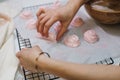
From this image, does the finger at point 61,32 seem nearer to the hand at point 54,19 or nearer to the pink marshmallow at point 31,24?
the hand at point 54,19

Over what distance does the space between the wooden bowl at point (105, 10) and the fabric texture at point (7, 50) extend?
0.36 m

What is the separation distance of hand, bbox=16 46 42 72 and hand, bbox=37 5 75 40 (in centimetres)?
16

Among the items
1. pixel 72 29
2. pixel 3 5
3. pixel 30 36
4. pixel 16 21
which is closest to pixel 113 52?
pixel 72 29

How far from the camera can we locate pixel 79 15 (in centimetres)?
102

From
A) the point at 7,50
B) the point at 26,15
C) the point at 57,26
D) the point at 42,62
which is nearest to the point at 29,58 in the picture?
the point at 42,62

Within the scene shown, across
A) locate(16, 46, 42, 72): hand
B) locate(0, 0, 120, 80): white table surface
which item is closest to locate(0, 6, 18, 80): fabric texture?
locate(16, 46, 42, 72): hand

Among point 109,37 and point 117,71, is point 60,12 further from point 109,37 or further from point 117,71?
point 117,71

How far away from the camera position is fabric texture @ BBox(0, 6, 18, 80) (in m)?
0.73

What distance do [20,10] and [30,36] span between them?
24 cm

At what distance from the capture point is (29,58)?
68 centimetres

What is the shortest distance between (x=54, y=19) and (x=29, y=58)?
238mm

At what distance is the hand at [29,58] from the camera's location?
0.68 m

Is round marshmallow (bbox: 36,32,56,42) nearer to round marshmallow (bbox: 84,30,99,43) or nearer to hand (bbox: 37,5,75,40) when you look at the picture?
hand (bbox: 37,5,75,40)

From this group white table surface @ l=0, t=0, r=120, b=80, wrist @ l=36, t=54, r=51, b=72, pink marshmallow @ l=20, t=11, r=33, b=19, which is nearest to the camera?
wrist @ l=36, t=54, r=51, b=72
